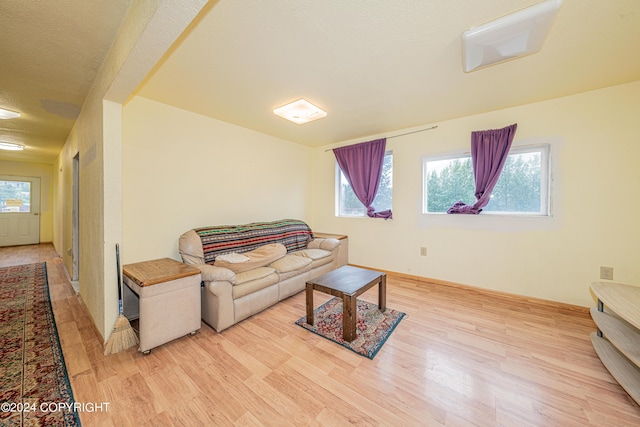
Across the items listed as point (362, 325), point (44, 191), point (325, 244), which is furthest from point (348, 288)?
point (44, 191)

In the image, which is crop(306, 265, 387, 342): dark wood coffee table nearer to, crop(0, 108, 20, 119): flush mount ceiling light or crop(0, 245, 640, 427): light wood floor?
crop(0, 245, 640, 427): light wood floor

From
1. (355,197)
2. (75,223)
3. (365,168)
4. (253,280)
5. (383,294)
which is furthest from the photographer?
(355,197)

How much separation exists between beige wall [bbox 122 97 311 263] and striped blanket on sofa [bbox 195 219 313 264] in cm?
35

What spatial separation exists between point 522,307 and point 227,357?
323 cm

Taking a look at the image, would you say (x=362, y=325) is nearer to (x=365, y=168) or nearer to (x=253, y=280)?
(x=253, y=280)

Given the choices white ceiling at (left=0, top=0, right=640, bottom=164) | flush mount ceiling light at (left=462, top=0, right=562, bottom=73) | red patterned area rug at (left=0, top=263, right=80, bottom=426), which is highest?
white ceiling at (left=0, top=0, right=640, bottom=164)

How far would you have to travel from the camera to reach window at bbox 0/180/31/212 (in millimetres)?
5883

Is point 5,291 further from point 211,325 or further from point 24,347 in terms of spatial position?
point 211,325

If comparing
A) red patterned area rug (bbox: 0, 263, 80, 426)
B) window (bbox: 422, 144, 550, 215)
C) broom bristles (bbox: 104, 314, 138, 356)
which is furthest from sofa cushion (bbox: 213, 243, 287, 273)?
window (bbox: 422, 144, 550, 215)

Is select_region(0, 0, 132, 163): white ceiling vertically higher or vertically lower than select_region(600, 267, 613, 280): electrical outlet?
higher

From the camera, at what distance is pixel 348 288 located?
2.13m

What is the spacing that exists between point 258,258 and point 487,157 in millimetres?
3193

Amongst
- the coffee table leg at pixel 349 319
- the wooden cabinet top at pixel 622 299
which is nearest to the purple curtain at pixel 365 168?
the coffee table leg at pixel 349 319

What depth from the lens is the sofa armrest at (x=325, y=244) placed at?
368cm
